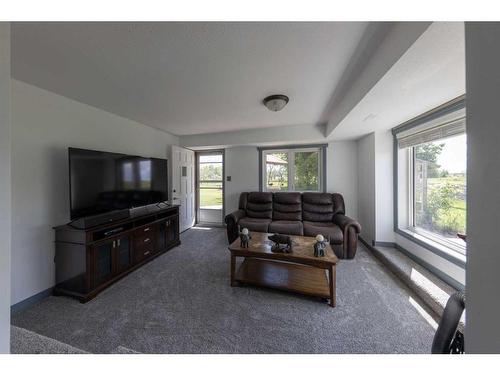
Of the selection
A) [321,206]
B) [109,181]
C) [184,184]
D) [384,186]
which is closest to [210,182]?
[184,184]

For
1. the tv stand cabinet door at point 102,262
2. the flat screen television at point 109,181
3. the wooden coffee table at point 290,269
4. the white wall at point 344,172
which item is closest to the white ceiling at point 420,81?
the white wall at point 344,172

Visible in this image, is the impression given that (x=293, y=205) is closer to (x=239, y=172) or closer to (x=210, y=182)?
(x=239, y=172)

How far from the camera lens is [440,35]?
0.99 metres

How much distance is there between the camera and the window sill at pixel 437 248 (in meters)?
1.86

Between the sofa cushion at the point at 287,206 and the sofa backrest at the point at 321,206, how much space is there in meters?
0.11

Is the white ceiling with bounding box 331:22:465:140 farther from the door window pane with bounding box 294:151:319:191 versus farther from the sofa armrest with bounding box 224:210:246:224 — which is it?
the sofa armrest with bounding box 224:210:246:224

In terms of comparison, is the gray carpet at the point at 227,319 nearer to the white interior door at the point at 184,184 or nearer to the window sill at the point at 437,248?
the window sill at the point at 437,248

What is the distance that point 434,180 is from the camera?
236 cm

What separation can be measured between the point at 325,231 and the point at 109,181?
3.15 m

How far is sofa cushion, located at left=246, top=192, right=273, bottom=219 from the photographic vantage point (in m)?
3.92

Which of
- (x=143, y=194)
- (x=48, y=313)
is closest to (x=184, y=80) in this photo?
(x=143, y=194)

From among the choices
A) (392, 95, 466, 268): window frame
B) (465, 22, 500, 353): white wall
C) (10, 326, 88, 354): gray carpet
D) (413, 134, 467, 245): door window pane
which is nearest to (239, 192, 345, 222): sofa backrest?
(392, 95, 466, 268): window frame

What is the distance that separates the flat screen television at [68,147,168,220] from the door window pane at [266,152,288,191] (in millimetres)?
2325
